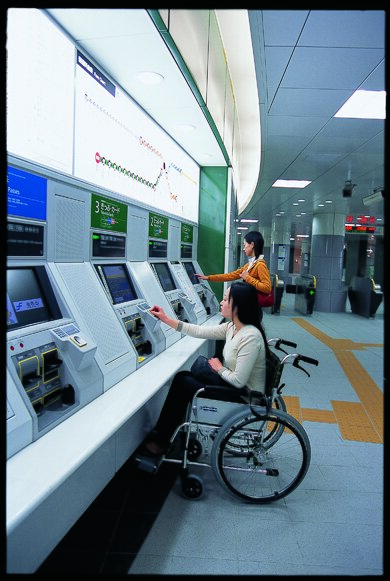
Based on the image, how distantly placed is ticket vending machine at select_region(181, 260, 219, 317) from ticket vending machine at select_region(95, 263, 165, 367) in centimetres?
188

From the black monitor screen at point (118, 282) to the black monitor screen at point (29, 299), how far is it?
2.14 ft

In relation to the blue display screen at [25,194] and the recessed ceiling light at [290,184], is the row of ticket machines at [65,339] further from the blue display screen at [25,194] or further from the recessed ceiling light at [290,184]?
the recessed ceiling light at [290,184]

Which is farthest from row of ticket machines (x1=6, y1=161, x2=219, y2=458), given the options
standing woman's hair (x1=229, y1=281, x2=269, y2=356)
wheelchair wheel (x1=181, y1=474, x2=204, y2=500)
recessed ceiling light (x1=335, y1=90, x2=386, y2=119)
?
recessed ceiling light (x1=335, y1=90, x2=386, y2=119)

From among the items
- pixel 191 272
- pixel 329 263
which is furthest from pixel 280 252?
pixel 191 272

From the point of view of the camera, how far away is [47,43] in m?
2.16

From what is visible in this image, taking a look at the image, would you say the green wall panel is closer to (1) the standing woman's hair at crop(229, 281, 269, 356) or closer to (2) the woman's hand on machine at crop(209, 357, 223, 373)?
(1) the standing woman's hair at crop(229, 281, 269, 356)

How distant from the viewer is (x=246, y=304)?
276 cm

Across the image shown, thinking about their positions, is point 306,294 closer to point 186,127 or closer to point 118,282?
point 186,127

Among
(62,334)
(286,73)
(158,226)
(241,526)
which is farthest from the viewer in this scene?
(158,226)

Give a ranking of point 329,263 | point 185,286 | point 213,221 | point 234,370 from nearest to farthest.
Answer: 1. point 234,370
2. point 185,286
3. point 213,221
4. point 329,263

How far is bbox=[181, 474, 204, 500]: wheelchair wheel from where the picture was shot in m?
2.65

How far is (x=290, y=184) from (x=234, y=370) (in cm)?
749

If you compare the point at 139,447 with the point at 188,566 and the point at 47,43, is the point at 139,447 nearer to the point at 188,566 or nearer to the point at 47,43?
the point at 188,566
